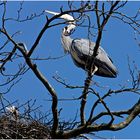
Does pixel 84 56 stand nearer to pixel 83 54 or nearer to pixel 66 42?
pixel 83 54

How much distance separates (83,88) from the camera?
454cm

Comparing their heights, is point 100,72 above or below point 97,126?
above

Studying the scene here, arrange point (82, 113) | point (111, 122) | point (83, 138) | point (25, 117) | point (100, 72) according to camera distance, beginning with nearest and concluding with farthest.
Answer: point (111, 122) → point (82, 113) → point (83, 138) → point (25, 117) → point (100, 72)

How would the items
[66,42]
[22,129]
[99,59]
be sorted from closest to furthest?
[22,129], [99,59], [66,42]

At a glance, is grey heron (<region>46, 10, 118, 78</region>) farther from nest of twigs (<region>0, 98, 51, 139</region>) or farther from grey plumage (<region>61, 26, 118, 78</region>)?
nest of twigs (<region>0, 98, 51, 139</region>)

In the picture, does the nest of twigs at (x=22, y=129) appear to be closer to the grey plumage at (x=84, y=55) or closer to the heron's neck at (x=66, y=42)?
the grey plumage at (x=84, y=55)

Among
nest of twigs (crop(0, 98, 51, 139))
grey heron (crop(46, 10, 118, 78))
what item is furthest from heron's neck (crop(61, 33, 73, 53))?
nest of twigs (crop(0, 98, 51, 139))

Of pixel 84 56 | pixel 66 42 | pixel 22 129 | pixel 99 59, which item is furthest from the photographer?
pixel 66 42

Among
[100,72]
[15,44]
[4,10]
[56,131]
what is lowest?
[56,131]

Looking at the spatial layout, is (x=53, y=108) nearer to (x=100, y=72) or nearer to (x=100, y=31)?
(x=100, y=31)

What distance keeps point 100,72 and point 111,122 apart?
93.3 inches

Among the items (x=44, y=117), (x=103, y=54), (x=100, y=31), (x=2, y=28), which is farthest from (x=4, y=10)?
(x=103, y=54)

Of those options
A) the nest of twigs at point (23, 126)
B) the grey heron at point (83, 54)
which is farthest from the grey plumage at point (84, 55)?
the nest of twigs at point (23, 126)

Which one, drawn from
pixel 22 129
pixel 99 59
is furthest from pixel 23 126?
pixel 99 59
